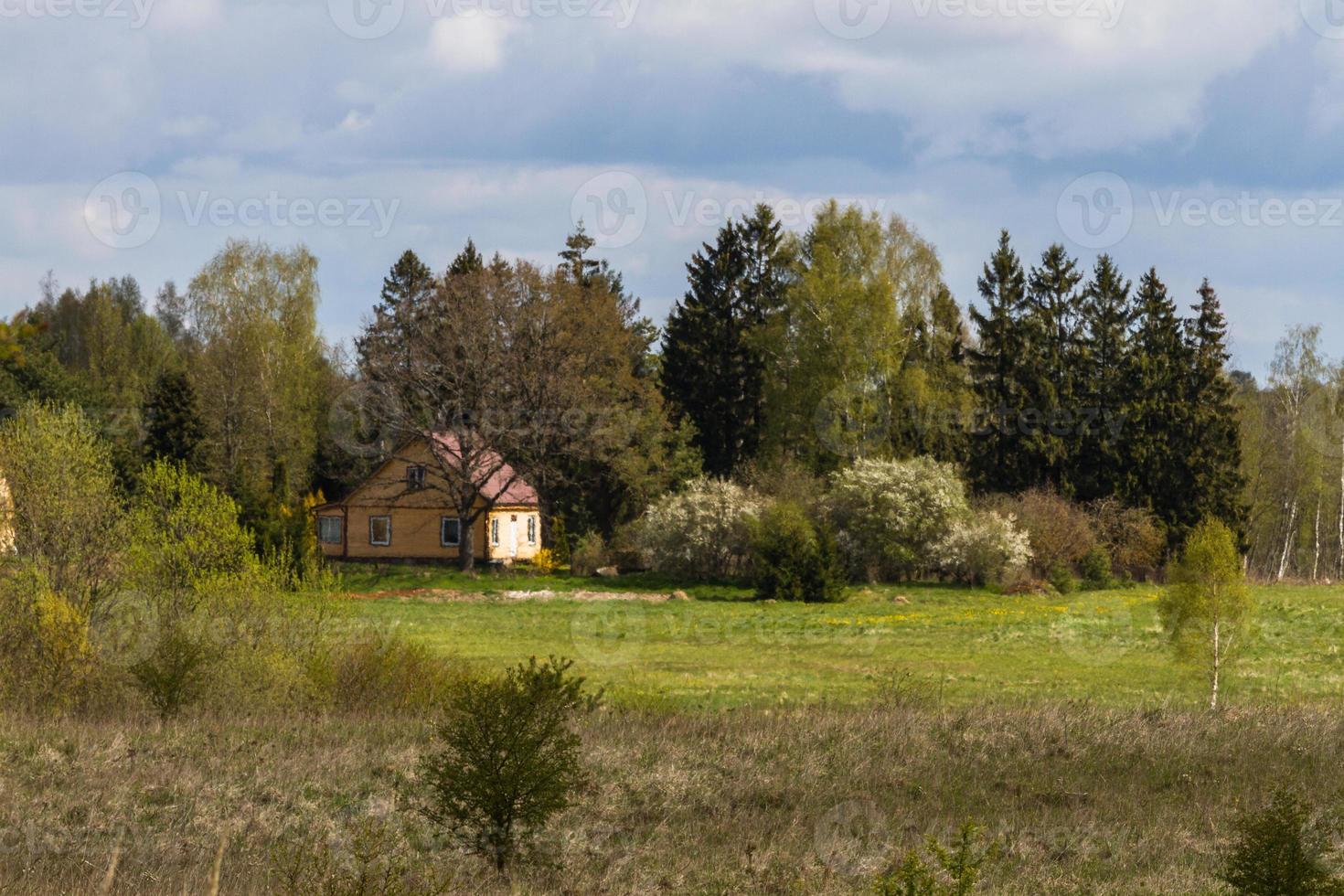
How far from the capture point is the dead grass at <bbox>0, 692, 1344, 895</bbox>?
9.45m

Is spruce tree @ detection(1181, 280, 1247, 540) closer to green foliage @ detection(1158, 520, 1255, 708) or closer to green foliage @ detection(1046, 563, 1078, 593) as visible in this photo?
green foliage @ detection(1046, 563, 1078, 593)

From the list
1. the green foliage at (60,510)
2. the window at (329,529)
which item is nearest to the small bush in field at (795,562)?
the window at (329,529)

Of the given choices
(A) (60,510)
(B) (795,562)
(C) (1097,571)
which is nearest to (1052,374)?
(C) (1097,571)

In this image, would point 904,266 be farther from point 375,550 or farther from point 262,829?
point 262,829

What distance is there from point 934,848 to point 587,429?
43.1 m

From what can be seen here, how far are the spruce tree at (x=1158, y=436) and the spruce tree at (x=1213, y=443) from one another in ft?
1.27

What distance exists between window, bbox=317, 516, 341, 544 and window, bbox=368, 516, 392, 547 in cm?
180

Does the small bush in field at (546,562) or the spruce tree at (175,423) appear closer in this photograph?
the small bush in field at (546,562)

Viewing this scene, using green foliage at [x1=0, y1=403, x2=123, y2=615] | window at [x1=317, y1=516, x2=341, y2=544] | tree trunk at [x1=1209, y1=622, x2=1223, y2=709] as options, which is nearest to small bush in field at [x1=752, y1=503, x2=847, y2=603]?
tree trunk at [x1=1209, y1=622, x2=1223, y2=709]

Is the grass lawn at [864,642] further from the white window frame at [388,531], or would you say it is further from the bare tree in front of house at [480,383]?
the white window frame at [388,531]

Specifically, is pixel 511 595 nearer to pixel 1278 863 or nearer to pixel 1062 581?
pixel 1062 581

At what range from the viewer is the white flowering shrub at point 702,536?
4562cm

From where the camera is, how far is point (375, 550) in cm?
5622

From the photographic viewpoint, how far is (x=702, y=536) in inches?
1800
